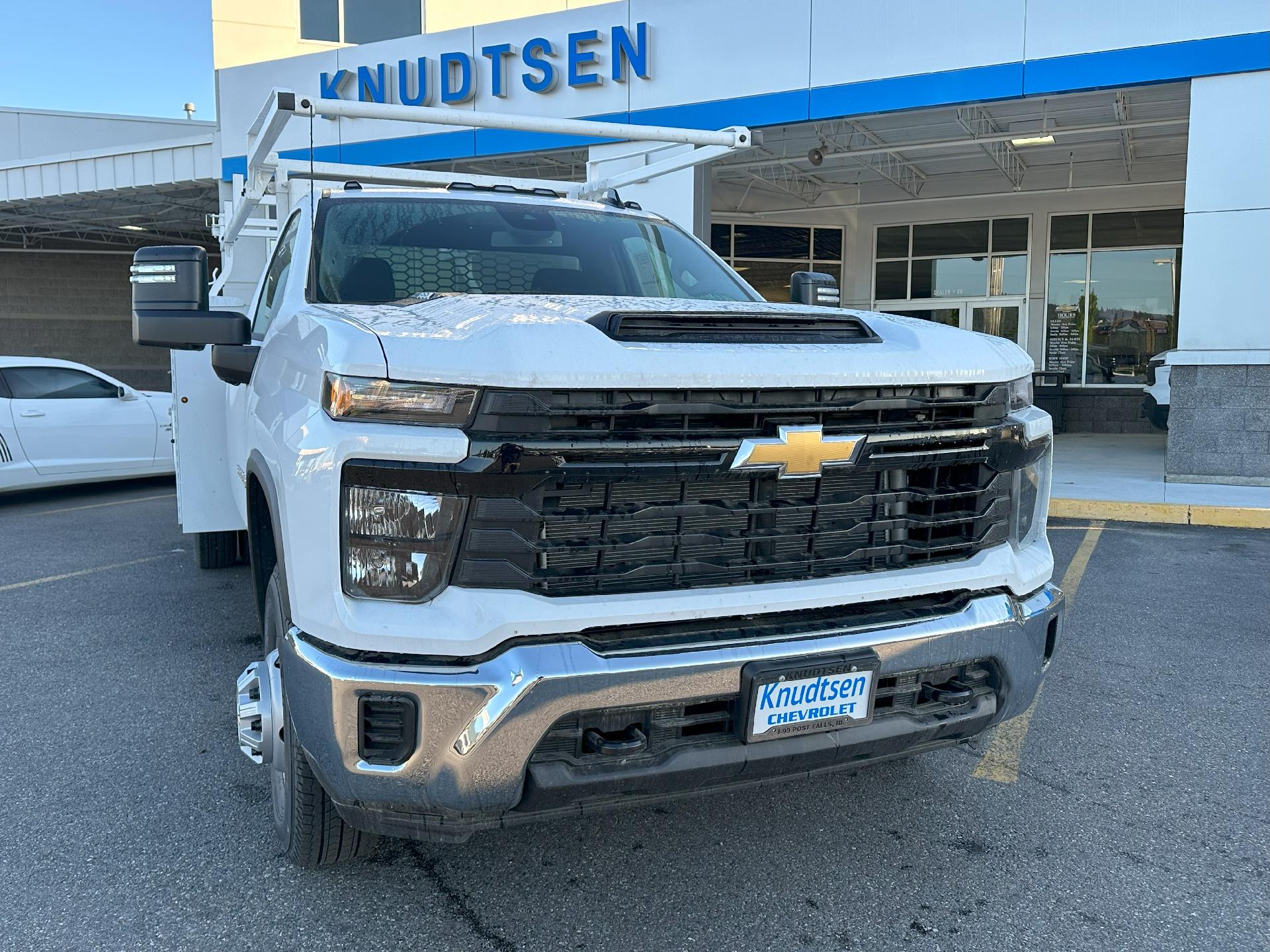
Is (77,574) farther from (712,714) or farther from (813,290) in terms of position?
(712,714)

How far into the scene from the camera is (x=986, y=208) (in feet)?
59.1

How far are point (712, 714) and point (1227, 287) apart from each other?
9464 millimetres

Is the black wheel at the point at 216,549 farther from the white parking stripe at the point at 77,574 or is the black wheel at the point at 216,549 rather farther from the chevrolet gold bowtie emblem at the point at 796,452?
the chevrolet gold bowtie emblem at the point at 796,452

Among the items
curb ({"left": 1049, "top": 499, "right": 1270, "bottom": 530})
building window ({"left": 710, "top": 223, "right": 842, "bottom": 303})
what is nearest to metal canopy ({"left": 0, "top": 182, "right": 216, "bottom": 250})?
building window ({"left": 710, "top": 223, "right": 842, "bottom": 303})

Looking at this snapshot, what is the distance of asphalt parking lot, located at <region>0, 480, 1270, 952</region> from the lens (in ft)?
8.07

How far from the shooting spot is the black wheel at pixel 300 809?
243 cm

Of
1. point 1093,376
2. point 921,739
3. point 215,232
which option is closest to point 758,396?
point 921,739

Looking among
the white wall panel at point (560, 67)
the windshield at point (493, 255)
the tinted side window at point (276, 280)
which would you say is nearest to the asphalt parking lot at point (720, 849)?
the tinted side window at point (276, 280)

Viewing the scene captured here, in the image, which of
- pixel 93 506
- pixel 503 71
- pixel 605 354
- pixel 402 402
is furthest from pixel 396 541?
pixel 503 71

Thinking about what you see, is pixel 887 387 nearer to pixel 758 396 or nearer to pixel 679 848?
pixel 758 396

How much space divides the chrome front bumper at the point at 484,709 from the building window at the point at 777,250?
17635 millimetres

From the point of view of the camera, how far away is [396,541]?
212 centimetres

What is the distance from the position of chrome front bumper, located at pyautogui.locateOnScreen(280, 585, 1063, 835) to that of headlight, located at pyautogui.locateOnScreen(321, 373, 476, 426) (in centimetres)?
52

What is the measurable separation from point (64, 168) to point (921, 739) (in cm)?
2204
